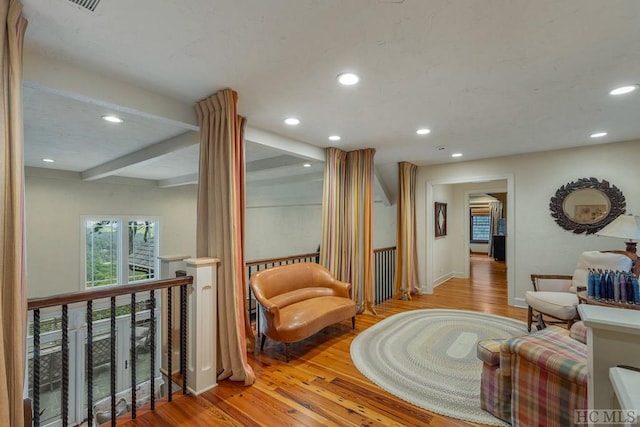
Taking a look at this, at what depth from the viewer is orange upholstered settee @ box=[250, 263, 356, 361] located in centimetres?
284

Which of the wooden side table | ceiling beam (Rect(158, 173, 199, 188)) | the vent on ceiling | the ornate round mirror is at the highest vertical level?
the vent on ceiling

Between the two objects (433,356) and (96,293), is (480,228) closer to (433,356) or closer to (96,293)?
(433,356)

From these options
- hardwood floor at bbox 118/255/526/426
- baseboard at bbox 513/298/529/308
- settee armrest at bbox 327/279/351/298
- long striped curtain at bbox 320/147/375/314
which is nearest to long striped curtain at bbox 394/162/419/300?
long striped curtain at bbox 320/147/375/314

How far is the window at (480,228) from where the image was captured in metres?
11.9

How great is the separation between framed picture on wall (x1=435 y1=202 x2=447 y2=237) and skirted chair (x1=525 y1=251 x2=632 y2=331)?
2.39m

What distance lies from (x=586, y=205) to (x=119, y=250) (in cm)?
884

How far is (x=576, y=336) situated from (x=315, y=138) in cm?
311

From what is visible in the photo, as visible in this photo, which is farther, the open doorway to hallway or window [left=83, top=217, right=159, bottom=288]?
window [left=83, top=217, right=159, bottom=288]

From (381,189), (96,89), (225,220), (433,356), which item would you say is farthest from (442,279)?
(96,89)

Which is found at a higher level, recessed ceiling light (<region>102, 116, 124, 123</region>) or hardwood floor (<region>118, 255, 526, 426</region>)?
recessed ceiling light (<region>102, 116, 124, 123</region>)

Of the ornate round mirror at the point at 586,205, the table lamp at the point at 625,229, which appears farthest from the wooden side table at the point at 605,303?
the ornate round mirror at the point at 586,205

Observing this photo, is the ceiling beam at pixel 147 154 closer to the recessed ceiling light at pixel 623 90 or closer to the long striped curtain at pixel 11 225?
the long striped curtain at pixel 11 225

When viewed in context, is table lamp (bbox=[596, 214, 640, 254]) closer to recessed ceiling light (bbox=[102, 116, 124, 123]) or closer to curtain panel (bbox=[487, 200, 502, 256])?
recessed ceiling light (bbox=[102, 116, 124, 123])

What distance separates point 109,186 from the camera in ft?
21.0
